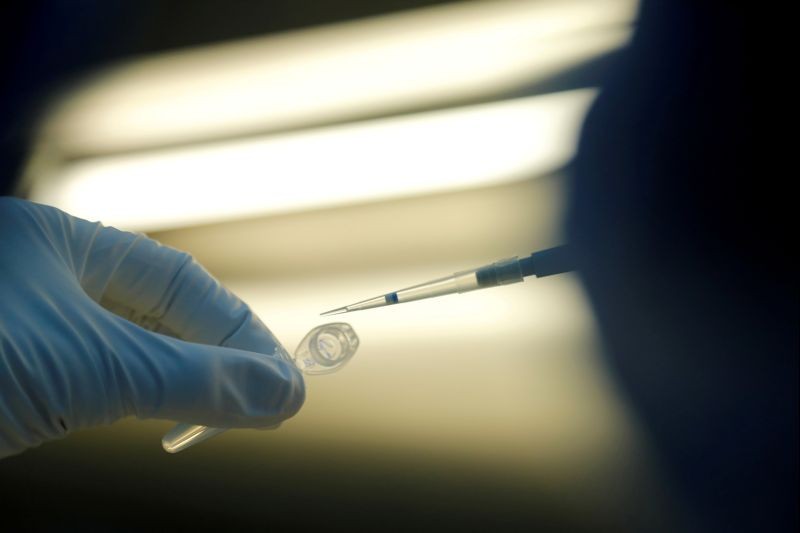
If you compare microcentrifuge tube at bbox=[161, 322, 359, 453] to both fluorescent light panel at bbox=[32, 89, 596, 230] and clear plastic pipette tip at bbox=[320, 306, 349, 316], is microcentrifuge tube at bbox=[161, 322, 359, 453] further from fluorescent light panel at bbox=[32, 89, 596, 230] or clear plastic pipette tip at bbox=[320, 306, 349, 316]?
fluorescent light panel at bbox=[32, 89, 596, 230]

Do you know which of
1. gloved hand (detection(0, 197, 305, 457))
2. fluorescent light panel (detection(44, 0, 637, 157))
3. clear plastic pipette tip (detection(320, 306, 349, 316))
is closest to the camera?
gloved hand (detection(0, 197, 305, 457))

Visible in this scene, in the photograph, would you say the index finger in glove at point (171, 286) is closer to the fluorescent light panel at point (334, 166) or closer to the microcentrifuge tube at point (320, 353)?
the microcentrifuge tube at point (320, 353)

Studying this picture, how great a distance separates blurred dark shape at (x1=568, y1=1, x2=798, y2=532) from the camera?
38.9 inches

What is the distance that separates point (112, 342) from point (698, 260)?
89 cm

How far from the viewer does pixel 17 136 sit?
1.39 meters

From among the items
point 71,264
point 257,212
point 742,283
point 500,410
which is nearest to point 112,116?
point 257,212

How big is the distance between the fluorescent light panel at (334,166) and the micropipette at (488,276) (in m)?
0.19

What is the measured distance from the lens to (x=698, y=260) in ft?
3.50

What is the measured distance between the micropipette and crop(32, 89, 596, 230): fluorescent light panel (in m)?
0.19

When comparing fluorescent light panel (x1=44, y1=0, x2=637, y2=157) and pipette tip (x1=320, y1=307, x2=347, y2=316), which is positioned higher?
fluorescent light panel (x1=44, y1=0, x2=637, y2=157)

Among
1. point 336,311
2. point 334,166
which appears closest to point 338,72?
point 334,166

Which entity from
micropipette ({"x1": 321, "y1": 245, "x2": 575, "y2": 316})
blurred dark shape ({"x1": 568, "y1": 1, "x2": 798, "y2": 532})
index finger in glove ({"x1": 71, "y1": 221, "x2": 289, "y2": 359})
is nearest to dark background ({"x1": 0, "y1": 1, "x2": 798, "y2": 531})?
blurred dark shape ({"x1": 568, "y1": 1, "x2": 798, "y2": 532})

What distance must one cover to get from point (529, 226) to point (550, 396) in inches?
11.4

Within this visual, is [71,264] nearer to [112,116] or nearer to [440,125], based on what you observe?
[112,116]
